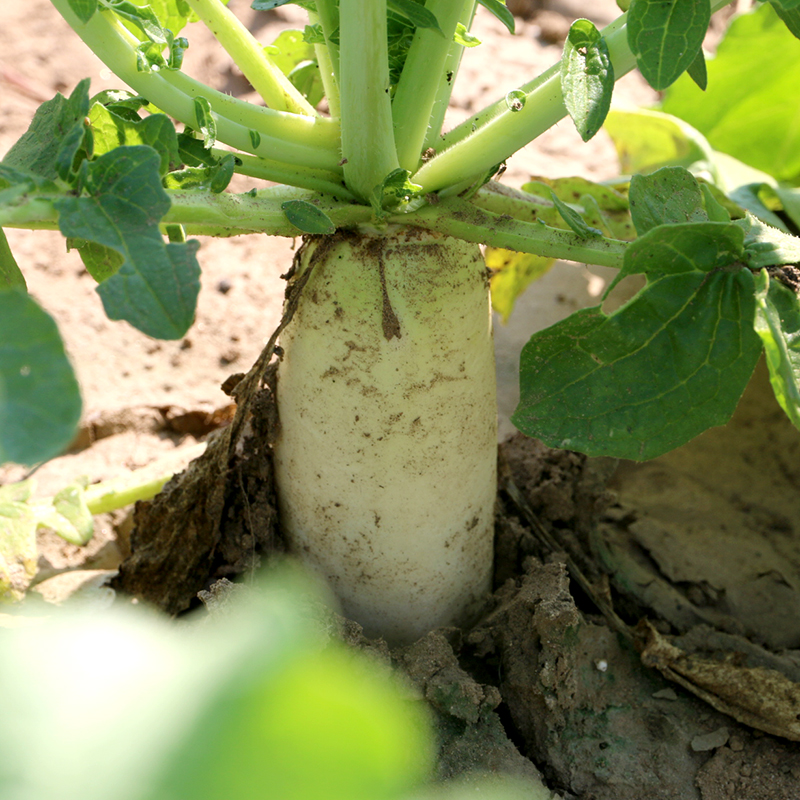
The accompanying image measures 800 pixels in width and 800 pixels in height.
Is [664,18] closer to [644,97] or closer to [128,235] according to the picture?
[128,235]

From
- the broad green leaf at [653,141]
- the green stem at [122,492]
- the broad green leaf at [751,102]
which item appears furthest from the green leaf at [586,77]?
the broad green leaf at [751,102]

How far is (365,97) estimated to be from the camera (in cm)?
103

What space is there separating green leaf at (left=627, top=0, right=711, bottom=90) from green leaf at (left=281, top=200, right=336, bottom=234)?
0.43 meters

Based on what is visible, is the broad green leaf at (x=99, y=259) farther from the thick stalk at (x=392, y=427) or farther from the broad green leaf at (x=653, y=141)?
the broad green leaf at (x=653, y=141)

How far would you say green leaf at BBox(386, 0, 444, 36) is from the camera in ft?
3.23

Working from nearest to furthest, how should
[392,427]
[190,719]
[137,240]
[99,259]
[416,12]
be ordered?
1. [190,719]
2. [137,240]
3. [416,12]
4. [99,259]
5. [392,427]

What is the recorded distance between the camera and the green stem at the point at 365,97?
38.3 inches

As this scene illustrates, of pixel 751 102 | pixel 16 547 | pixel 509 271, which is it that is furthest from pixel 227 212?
pixel 751 102

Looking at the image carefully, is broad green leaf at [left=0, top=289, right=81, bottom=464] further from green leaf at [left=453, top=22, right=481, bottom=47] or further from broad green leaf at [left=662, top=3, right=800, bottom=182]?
broad green leaf at [left=662, top=3, right=800, bottom=182]

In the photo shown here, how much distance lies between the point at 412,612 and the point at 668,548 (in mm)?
610

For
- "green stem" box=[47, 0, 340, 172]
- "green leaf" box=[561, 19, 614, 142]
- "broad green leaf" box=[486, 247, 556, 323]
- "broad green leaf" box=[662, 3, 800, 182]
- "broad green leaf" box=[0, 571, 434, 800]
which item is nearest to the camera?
"broad green leaf" box=[0, 571, 434, 800]

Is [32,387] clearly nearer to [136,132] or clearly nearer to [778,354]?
[136,132]

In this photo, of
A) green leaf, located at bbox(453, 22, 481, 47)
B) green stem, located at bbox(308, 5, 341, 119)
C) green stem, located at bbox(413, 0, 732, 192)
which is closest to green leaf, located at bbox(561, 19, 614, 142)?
green stem, located at bbox(413, 0, 732, 192)

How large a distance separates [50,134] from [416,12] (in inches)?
20.0
